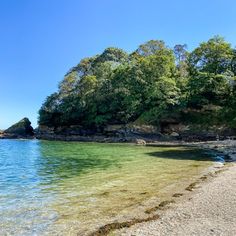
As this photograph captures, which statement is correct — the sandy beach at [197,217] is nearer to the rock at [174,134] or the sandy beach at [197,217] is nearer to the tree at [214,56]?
the rock at [174,134]

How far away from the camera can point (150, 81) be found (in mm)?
69562

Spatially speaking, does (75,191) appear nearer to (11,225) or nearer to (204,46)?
(11,225)

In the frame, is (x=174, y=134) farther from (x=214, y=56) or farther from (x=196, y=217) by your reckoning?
(x=196, y=217)

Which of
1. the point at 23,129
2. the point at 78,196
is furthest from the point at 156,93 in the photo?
the point at 78,196

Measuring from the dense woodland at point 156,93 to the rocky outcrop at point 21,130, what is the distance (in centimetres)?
1013

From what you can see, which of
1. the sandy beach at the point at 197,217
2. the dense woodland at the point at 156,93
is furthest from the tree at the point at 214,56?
the sandy beach at the point at 197,217

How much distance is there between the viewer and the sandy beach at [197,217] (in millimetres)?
8922

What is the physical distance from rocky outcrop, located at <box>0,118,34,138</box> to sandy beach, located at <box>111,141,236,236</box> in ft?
276

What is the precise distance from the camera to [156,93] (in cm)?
6575

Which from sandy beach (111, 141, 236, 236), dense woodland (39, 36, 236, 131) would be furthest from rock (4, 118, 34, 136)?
sandy beach (111, 141, 236, 236)

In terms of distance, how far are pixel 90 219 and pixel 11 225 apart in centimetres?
265

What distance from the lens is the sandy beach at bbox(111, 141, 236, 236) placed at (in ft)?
29.3

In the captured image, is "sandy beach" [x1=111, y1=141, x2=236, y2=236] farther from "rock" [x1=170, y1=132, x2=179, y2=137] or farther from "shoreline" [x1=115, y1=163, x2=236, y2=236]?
"rock" [x1=170, y1=132, x2=179, y2=137]

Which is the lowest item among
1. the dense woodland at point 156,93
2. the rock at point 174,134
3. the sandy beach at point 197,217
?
the sandy beach at point 197,217
